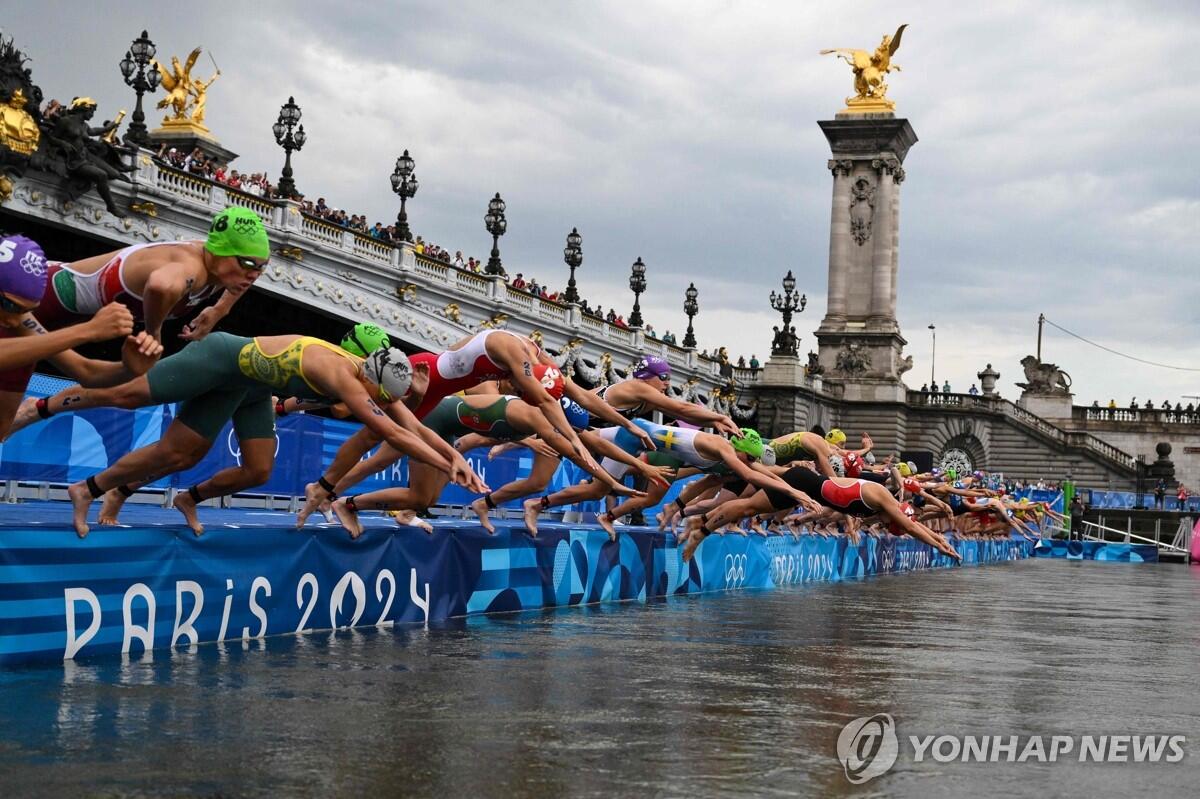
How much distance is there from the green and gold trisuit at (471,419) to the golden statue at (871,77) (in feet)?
256

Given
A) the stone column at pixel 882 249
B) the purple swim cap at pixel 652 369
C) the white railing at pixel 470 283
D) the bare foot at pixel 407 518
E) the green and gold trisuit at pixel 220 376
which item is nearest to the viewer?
the green and gold trisuit at pixel 220 376

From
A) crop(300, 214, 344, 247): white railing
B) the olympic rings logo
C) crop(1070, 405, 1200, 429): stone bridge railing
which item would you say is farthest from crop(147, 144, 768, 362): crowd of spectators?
crop(1070, 405, 1200, 429): stone bridge railing

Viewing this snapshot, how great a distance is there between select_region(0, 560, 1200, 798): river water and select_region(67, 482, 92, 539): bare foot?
2.30ft

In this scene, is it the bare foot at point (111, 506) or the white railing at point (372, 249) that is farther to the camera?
the white railing at point (372, 249)

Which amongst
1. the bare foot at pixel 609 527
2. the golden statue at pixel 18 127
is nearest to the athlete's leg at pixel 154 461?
the bare foot at pixel 609 527

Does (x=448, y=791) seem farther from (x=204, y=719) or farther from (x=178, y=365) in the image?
(x=178, y=365)

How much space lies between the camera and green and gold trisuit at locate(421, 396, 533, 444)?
13.9 m

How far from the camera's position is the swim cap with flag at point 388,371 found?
31.9 ft

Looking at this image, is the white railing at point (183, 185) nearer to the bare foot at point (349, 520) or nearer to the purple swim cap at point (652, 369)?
the purple swim cap at point (652, 369)

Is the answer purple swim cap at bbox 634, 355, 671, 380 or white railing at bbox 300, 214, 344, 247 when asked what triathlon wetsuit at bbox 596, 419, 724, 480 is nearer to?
purple swim cap at bbox 634, 355, 671, 380

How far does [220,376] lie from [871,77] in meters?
83.8

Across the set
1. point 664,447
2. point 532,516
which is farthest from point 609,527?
point 664,447

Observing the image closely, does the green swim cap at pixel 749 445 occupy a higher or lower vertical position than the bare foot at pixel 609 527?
higher

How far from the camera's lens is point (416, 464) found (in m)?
12.1
